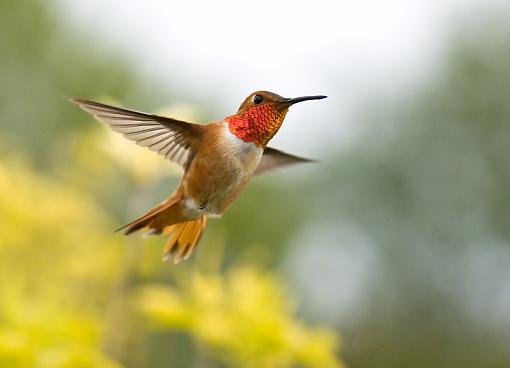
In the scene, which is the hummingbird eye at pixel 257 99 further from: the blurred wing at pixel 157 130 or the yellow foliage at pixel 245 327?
the yellow foliage at pixel 245 327

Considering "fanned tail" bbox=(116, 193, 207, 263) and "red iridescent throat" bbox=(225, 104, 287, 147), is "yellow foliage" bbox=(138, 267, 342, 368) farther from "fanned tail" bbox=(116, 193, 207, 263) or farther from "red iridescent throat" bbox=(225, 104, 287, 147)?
A: "red iridescent throat" bbox=(225, 104, 287, 147)

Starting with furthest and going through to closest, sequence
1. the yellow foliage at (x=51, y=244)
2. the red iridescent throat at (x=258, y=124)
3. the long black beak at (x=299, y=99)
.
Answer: the yellow foliage at (x=51, y=244) < the red iridescent throat at (x=258, y=124) < the long black beak at (x=299, y=99)

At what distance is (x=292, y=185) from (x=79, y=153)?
7.31 metres

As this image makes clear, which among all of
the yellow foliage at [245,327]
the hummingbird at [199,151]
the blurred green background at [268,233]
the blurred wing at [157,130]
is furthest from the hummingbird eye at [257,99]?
the yellow foliage at [245,327]

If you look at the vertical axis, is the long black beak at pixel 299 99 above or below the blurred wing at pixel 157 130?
above

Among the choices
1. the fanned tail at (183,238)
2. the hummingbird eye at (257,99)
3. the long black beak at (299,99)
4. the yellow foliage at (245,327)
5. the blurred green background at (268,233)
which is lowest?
the blurred green background at (268,233)

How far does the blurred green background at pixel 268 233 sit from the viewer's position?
72.9 inches

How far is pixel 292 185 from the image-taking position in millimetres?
10773

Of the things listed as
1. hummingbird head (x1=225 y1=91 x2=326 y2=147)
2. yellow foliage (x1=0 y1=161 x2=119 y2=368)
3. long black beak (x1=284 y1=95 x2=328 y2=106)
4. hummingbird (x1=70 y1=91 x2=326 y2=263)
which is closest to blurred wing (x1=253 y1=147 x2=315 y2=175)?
hummingbird (x1=70 y1=91 x2=326 y2=263)

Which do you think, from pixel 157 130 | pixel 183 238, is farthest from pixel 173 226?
pixel 157 130

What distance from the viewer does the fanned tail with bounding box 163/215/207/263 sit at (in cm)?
117

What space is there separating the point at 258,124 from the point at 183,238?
0.32 metres

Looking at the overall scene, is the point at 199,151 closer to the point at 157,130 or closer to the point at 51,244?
the point at 157,130

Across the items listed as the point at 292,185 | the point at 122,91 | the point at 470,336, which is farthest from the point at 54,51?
the point at 470,336
